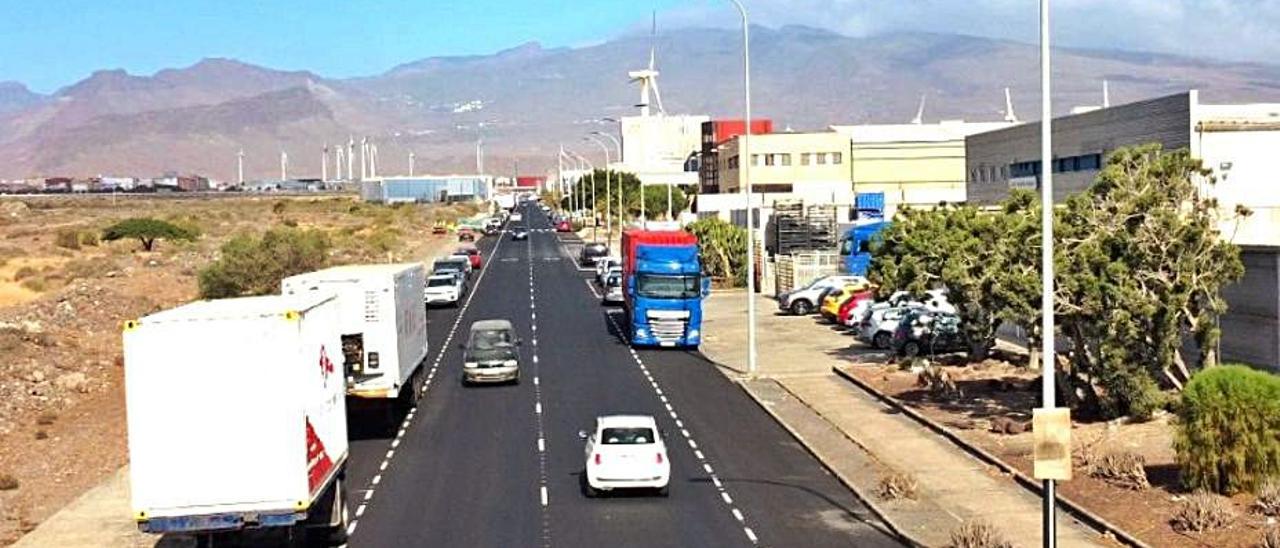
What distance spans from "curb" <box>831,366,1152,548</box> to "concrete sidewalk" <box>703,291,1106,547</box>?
15cm

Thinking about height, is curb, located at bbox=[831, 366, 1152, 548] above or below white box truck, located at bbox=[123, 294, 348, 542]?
below

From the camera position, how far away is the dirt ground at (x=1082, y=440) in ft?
64.6

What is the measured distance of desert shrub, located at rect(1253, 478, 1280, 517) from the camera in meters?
19.8

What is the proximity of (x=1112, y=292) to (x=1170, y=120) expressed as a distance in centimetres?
2487

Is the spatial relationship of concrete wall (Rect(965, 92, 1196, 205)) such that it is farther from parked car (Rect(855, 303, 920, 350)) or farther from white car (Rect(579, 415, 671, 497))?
white car (Rect(579, 415, 671, 497))

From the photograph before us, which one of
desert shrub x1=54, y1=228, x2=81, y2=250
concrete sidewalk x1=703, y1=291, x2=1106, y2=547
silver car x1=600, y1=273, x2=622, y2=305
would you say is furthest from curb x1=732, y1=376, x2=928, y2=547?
desert shrub x1=54, y1=228, x2=81, y2=250

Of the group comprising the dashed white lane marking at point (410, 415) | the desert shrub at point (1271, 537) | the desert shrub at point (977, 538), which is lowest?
the dashed white lane marking at point (410, 415)

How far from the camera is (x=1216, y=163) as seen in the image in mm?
47531

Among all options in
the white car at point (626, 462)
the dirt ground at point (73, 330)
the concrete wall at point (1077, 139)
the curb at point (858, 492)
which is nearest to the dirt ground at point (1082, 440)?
the curb at point (858, 492)

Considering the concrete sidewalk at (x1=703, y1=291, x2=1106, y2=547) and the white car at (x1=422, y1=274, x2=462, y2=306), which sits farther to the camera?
the white car at (x1=422, y1=274, x2=462, y2=306)

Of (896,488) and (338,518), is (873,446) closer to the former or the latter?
(896,488)

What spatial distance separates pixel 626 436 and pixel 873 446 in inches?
247

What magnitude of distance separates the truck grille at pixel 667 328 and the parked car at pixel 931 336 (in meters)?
7.63

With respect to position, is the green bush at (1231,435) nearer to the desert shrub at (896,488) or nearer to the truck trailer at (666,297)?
the desert shrub at (896,488)
